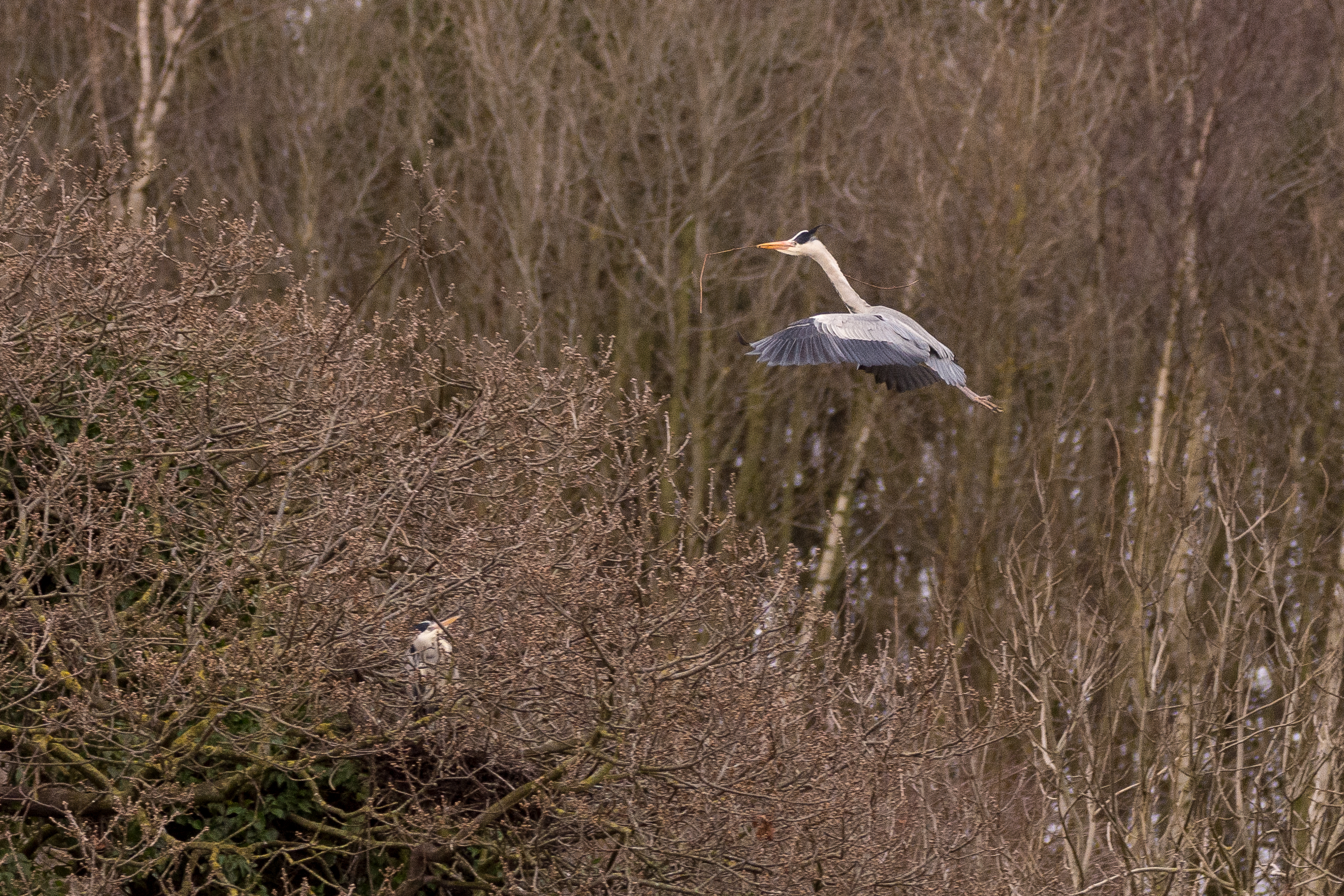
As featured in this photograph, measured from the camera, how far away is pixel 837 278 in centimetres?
1025

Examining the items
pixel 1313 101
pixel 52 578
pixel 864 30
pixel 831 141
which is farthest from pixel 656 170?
pixel 52 578

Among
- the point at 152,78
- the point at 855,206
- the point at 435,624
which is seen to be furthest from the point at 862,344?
the point at 152,78

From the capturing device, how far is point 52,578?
9.52m

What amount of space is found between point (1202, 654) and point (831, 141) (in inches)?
331

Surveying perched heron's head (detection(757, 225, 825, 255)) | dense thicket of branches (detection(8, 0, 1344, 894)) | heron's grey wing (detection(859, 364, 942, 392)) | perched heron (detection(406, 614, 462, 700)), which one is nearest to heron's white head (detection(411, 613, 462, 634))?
perched heron (detection(406, 614, 462, 700))

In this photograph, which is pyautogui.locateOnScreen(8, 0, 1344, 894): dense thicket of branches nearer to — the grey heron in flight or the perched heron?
the grey heron in flight

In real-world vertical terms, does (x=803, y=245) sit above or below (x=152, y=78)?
below

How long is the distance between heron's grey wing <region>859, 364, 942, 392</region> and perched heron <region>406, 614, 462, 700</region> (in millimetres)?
3015

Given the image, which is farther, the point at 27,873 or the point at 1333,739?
the point at 1333,739

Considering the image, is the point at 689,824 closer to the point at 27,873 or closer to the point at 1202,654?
the point at 27,873

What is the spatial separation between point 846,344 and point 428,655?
2890 millimetres

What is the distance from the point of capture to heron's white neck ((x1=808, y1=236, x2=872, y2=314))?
10.2 meters

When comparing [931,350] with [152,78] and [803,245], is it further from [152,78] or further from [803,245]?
[152,78]

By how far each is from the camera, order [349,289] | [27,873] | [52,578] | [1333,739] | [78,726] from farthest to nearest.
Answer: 1. [349,289]
2. [1333,739]
3. [52,578]
4. [27,873]
5. [78,726]
